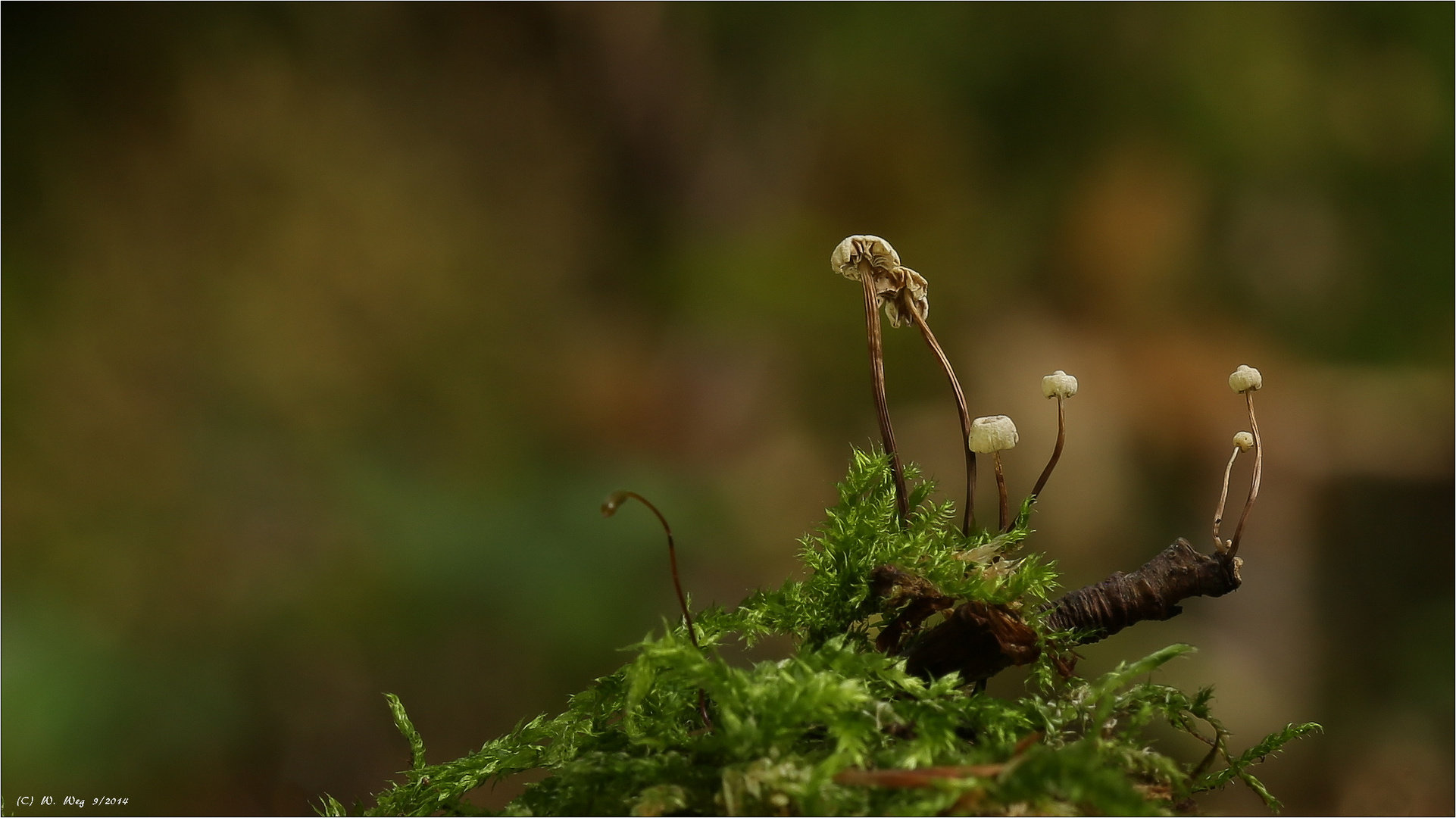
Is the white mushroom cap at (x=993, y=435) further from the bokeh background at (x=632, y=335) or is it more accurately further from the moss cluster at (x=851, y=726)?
the bokeh background at (x=632, y=335)

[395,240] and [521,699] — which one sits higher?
[395,240]

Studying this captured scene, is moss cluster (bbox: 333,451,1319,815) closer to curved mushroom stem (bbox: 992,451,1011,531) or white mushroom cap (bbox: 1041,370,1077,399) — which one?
curved mushroom stem (bbox: 992,451,1011,531)

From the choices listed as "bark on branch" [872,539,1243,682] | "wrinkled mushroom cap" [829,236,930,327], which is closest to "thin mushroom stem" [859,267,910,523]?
"wrinkled mushroom cap" [829,236,930,327]

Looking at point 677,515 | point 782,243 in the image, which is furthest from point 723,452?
point 782,243

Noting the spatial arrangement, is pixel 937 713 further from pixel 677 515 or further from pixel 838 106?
pixel 838 106

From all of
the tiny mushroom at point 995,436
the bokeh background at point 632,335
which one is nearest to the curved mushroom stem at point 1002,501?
the tiny mushroom at point 995,436

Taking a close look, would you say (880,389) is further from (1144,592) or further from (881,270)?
(1144,592)

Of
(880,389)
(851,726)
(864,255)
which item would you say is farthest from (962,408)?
(851,726)
